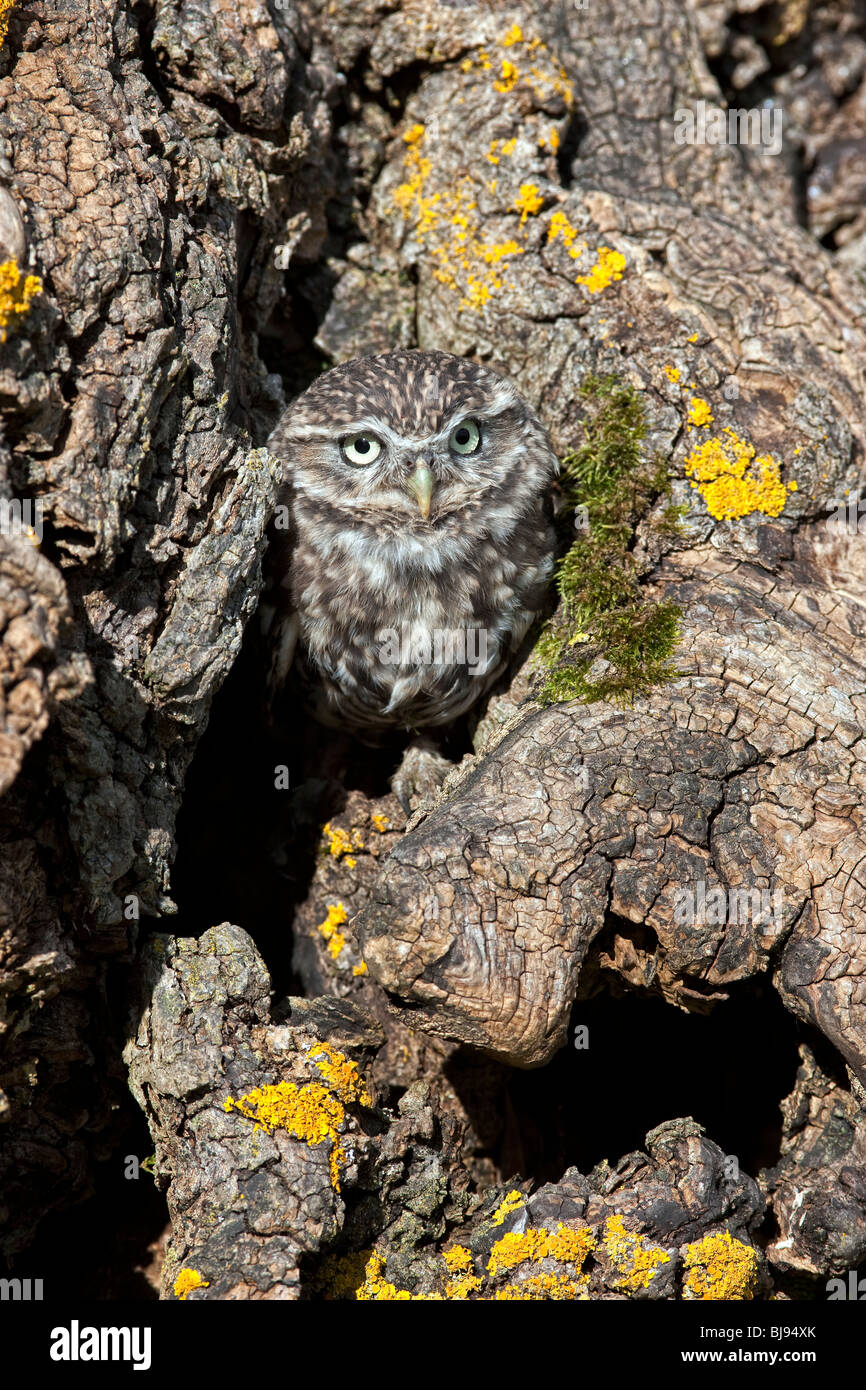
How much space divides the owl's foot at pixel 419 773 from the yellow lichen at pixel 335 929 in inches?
17.3

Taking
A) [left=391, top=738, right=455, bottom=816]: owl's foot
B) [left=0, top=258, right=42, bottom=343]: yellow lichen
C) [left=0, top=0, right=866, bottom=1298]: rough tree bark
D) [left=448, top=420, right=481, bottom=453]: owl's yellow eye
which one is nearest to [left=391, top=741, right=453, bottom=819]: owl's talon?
[left=391, top=738, right=455, bottom=816]: owl's foot

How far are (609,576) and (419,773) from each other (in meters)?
1.04

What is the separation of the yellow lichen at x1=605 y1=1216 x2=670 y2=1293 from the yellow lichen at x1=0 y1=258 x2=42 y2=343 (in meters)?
2.85

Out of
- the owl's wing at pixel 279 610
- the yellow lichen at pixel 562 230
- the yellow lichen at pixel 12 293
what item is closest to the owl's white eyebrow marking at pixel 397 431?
the owl's wing at pixel 279 610

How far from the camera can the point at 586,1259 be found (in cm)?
310

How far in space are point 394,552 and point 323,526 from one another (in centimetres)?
Answer: 27

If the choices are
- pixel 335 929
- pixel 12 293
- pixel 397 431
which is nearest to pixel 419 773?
pixel 335 929

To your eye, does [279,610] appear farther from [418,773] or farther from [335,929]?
[335,929]

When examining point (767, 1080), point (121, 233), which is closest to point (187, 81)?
point (121, 233)

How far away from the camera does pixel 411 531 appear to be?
382 cm

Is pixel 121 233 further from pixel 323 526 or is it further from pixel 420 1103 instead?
A: pixel 420 1103

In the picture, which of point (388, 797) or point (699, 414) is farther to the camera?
point (388, 797)
